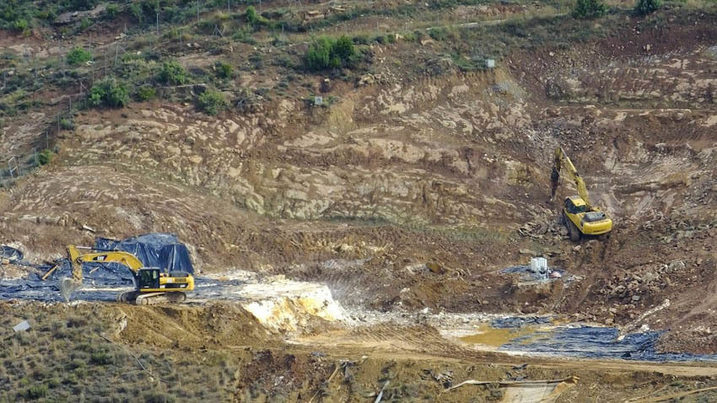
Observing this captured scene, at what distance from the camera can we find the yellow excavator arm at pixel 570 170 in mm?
45938

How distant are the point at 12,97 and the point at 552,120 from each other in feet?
79.4

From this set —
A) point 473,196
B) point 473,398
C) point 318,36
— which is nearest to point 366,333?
point 473,398

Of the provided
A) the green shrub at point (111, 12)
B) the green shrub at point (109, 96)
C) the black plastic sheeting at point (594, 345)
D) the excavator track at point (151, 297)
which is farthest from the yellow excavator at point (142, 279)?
the green shrub at point (111, 12)

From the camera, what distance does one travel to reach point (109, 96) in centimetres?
5131

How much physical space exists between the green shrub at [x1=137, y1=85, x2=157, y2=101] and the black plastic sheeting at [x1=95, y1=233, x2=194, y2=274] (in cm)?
930

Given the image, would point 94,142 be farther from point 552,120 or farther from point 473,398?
point 473,398

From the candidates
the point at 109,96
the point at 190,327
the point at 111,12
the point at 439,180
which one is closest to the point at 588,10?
the point at 439,180

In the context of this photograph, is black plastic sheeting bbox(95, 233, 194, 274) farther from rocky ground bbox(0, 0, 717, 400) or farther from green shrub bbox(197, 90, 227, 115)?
green shrub bbox(197, 90, 227, 115)

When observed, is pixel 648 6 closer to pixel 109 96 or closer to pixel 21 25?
pixel 109 96

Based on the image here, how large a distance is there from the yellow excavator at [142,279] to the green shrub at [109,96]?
13271 mm

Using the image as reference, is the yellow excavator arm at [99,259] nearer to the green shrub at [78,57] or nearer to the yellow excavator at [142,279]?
the yellow excavator at [142,279]

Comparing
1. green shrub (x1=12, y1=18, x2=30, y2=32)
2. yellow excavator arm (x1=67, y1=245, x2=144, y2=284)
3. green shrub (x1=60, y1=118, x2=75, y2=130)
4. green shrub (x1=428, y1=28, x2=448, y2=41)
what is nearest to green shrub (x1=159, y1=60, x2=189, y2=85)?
green shrub (x1=60, y1=118, x2=75, y2=130)

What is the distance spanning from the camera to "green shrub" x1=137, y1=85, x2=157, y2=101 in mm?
51562

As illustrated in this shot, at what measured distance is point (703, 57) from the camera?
54031 millimetres
